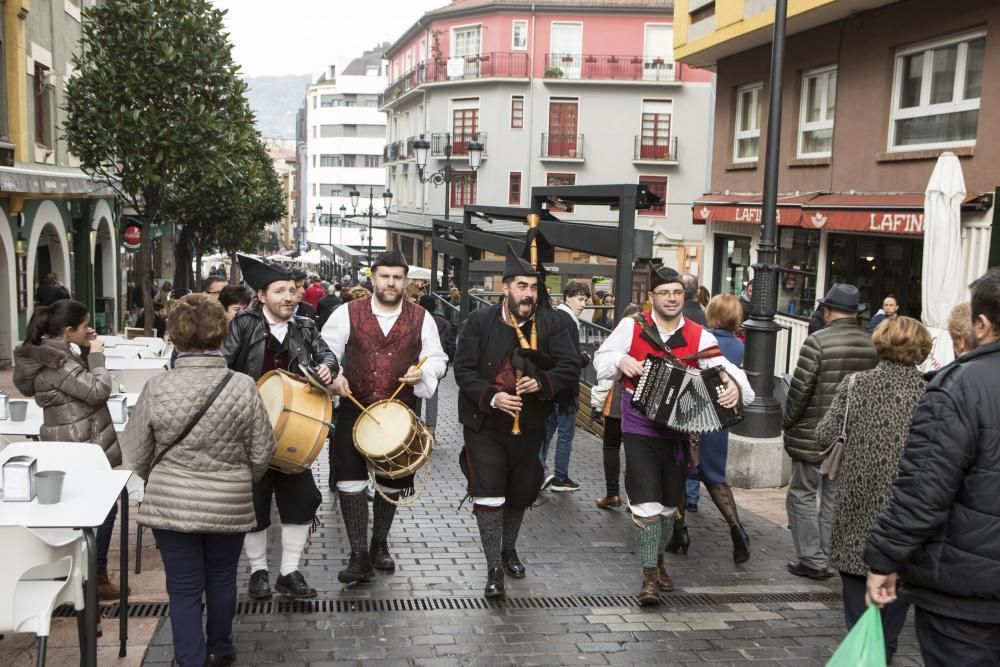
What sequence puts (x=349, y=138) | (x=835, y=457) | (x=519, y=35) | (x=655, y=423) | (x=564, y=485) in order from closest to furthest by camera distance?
(x=835, y=457), (x=655, y=423), (x=564, y=485), (x=519, y=35), (x=349, y=138)

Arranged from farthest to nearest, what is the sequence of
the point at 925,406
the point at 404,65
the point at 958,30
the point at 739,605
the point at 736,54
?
the point at 404,65 < the point at 736,54 < the point at 958,30 < the point at 739,605 < the point at 925,406

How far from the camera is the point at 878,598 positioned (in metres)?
3.49

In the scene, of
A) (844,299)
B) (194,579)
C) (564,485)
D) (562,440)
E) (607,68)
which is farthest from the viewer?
(607,68)

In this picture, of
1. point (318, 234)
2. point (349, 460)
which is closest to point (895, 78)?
point (349, 460)

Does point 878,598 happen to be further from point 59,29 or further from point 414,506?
point 59,29

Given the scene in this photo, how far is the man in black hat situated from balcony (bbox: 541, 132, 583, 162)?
129 feet

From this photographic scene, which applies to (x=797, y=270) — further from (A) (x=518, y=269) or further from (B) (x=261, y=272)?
(B) (x=261, y=272)

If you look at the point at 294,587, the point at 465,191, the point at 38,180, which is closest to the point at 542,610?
the point at 294,587

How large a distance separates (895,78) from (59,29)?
692 inches

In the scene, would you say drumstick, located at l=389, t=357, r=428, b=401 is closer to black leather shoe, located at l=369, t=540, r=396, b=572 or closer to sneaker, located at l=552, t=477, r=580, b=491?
black leather shoe, located at l=369, t=540, r=396, b=572

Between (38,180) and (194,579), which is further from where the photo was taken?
(38,180)

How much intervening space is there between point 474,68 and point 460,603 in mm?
42963

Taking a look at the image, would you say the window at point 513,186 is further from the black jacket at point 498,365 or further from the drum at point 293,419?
the drum at point 293,419

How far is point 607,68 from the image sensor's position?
45.3 m
